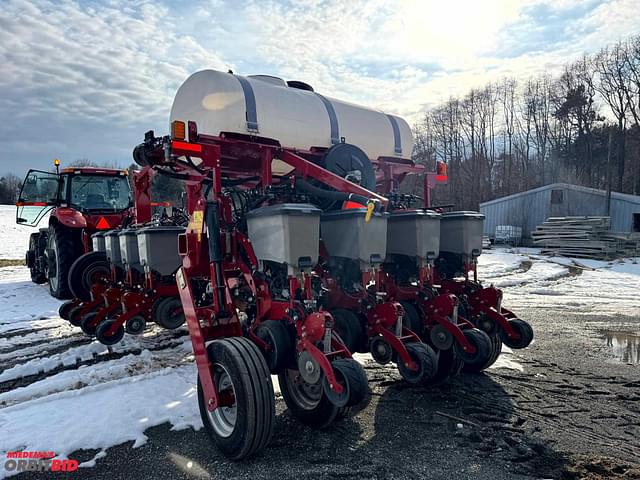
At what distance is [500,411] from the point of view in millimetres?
4113

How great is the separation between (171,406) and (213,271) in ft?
4.45

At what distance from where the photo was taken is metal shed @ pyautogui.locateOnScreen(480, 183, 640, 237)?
23.2 meters

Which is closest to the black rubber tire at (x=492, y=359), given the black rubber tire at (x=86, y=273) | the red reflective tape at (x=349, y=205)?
the red reflective tape at (x=349, y=205)

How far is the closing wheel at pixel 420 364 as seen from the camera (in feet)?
12.1

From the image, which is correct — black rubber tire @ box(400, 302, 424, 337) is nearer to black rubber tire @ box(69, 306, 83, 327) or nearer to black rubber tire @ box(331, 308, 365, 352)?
black rubber tire @ box(331, 308, 365, 352)

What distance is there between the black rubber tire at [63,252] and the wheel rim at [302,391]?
20.8ft

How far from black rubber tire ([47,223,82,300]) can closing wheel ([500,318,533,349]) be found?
7.63 meters

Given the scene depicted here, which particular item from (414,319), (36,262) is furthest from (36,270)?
(414,319)

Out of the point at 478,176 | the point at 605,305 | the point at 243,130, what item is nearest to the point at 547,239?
the point at 605,305

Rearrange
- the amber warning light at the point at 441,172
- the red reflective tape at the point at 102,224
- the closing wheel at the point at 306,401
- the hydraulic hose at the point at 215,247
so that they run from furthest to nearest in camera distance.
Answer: the red reflective tape at the point at 102,224, the amber warning light at the point at 441,172, the hydraulic hose at the point at 215,247, the closing wheel at the point at 306,401

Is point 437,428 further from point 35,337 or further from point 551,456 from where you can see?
point 35,337

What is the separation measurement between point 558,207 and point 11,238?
3235 centimetres

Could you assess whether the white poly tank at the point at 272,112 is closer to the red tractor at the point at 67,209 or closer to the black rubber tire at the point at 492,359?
the black rubber tire at the point at 492,359

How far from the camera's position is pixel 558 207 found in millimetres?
26000
